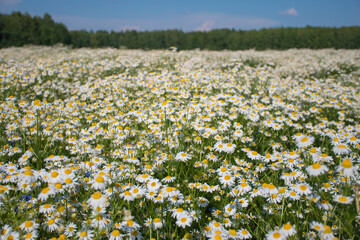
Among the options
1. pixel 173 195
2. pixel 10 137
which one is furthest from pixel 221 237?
pixel 10 137

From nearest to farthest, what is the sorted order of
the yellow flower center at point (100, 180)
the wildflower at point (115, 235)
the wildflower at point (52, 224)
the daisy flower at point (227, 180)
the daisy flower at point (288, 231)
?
the daisy flower at point (288, 231) < the wildflower at point (115, 235) < the wildflower at point (52, 224) < the yellow flower center at point (100, 180) < the daisy flower at point (227, 180)

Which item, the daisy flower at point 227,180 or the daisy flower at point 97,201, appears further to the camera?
the daisy flower at point 227,180

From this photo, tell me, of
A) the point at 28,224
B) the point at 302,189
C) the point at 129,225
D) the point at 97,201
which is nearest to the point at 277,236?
the point at 302,189

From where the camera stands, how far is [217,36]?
144 feet

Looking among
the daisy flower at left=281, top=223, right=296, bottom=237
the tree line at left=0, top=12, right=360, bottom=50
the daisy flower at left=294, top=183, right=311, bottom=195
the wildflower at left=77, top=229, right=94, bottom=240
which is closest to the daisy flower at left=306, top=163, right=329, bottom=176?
the daisy flower at left=294, top=183, right=311, bottom=195

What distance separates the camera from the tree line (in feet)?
118

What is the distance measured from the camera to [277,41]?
3853cm

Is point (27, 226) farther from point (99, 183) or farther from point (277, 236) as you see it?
point (277, 236)

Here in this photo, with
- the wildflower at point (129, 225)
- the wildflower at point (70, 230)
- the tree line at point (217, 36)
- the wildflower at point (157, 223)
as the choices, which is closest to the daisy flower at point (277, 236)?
the wildflower at point (157, 223)

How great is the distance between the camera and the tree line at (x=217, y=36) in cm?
3603

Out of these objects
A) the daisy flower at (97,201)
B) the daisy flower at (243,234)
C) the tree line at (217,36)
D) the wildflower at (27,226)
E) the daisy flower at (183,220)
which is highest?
the tree line at (217,36)

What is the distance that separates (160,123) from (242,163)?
172 cm

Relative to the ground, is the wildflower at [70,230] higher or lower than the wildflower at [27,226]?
lower

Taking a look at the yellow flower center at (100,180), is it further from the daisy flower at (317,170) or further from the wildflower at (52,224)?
the daisy flower at (317,170)
